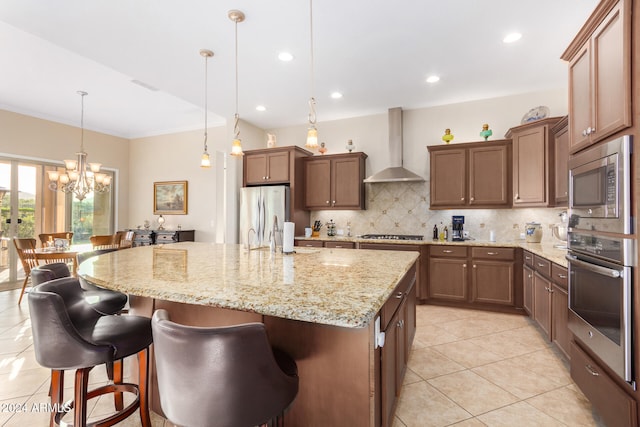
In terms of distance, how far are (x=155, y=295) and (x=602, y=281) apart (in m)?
2.29

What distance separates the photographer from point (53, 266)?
2.02 metres

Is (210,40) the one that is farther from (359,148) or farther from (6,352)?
(6,352)

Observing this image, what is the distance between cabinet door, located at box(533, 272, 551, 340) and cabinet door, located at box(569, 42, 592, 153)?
140 centimetres

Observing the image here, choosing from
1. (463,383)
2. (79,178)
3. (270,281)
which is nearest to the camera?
(270,281)

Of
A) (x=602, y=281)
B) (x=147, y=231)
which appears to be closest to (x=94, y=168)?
(x=147, y=231)

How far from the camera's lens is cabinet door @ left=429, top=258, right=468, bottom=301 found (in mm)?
3902

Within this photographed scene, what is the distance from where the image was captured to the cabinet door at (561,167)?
10.6 feet

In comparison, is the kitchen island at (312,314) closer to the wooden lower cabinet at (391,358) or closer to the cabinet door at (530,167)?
the wooden lower cabinet at (391,358)

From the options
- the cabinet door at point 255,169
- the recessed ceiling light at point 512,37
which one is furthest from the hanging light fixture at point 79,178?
the recessed ceiling light at point 512,37

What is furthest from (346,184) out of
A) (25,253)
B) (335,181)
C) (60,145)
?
(60,145)

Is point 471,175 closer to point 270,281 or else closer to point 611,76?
point 611,76

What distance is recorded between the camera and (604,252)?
5.39ft

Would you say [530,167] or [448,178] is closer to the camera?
[530,167]

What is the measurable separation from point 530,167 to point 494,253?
1128 mm
